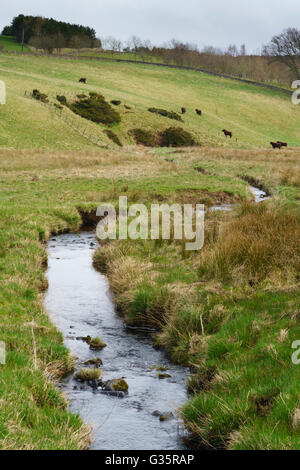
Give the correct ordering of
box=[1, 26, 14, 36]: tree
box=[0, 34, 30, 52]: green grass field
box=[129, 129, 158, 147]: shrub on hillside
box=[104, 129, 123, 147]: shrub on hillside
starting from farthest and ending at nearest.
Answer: box=[1, 26, 14, 36]: tree → box=[0, 34, 30, 52]: green grass field → box=[129, 129, 158, 147]: shrub on hillside → box=[104, 129, 123, 147]: shrub on hillside

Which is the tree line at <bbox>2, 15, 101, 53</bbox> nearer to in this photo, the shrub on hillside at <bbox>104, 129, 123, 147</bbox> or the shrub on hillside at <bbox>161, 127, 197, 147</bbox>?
the shrub on hillside at <bbox>161, 127, 197, 147</bbox>

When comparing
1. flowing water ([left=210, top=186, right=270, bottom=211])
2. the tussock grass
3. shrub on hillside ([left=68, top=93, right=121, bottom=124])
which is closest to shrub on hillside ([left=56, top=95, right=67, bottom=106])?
shrub on hillside ([left=68, top=93, right=121, bottom=124])

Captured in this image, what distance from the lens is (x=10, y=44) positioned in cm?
14550

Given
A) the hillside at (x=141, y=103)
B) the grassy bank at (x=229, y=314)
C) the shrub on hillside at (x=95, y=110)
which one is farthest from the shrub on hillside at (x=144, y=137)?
the grassy bank at (x=229, y=314)

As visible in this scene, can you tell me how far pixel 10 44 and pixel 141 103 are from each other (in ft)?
266

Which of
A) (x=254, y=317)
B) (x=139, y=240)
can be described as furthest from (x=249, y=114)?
(x=254, y=317)

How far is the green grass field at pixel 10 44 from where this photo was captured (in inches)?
5379

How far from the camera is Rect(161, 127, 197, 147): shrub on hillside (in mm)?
66562

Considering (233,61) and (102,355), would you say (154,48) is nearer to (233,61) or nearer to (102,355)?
(233,61)

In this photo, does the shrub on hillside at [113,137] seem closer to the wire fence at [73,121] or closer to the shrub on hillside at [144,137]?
the wire fence at [73,121]

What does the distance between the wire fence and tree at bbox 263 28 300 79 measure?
62130 millimetres

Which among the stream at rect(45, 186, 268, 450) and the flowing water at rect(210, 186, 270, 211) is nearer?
the stream at rect(45, 186, 268, 450)

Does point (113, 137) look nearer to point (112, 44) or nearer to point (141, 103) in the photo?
point (141, 103)

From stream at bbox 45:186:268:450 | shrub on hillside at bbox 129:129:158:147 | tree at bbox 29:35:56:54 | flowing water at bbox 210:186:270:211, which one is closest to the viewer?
stream at bbox 45:186:268:450
